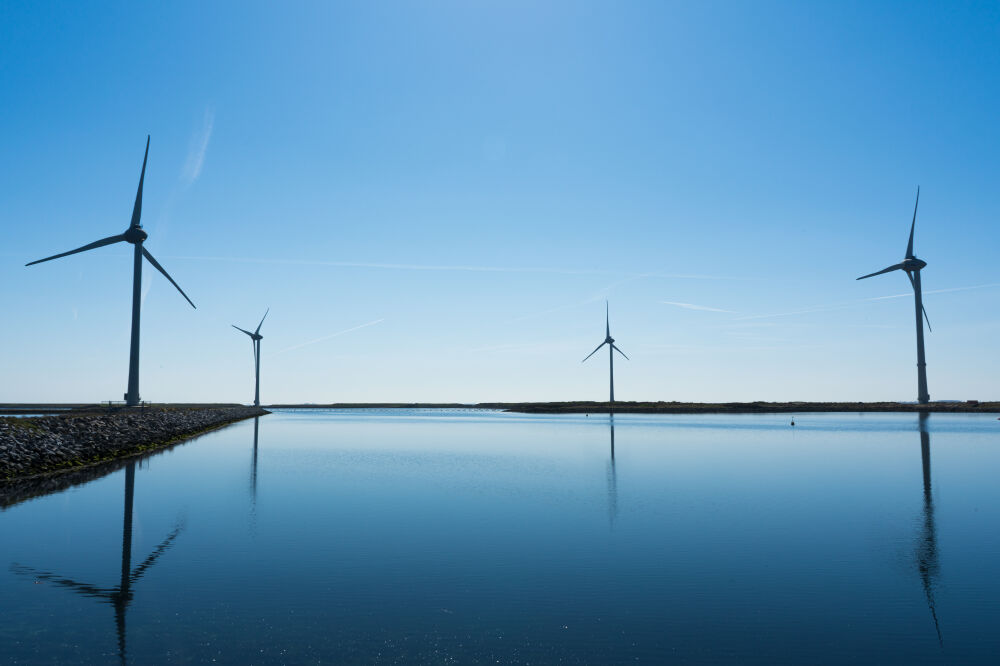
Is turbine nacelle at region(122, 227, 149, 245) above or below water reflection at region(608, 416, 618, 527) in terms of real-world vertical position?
above

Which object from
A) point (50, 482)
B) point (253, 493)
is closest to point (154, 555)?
point (253, 493)

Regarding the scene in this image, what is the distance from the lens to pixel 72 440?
4131 cm

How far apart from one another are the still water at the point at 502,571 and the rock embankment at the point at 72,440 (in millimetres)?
6015

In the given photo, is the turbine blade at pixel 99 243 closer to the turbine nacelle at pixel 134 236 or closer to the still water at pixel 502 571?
the turbine nacelle at pixel 134 236

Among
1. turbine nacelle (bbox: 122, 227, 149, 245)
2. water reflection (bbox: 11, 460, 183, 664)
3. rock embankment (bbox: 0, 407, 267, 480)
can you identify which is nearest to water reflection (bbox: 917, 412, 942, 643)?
water reflection (bbox: 11, 460, 183, 664)

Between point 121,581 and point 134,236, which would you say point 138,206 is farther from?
point 121,581

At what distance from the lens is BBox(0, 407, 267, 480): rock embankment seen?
1329 inches

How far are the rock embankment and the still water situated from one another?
6015mm

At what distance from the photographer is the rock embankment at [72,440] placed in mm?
33750

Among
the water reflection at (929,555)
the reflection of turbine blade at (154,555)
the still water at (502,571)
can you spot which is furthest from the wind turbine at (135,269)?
the water reflection at (929,555)

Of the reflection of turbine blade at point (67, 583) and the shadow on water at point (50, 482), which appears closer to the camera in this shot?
the reflection of turbine blade at point (67, 583)

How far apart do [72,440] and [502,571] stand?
36.6 metres

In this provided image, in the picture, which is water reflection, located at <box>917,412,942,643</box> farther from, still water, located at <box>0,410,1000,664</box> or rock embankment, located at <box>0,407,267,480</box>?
rock embankment, located at <box>0,407,267,480</box>

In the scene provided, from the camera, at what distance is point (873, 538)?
1966cm
